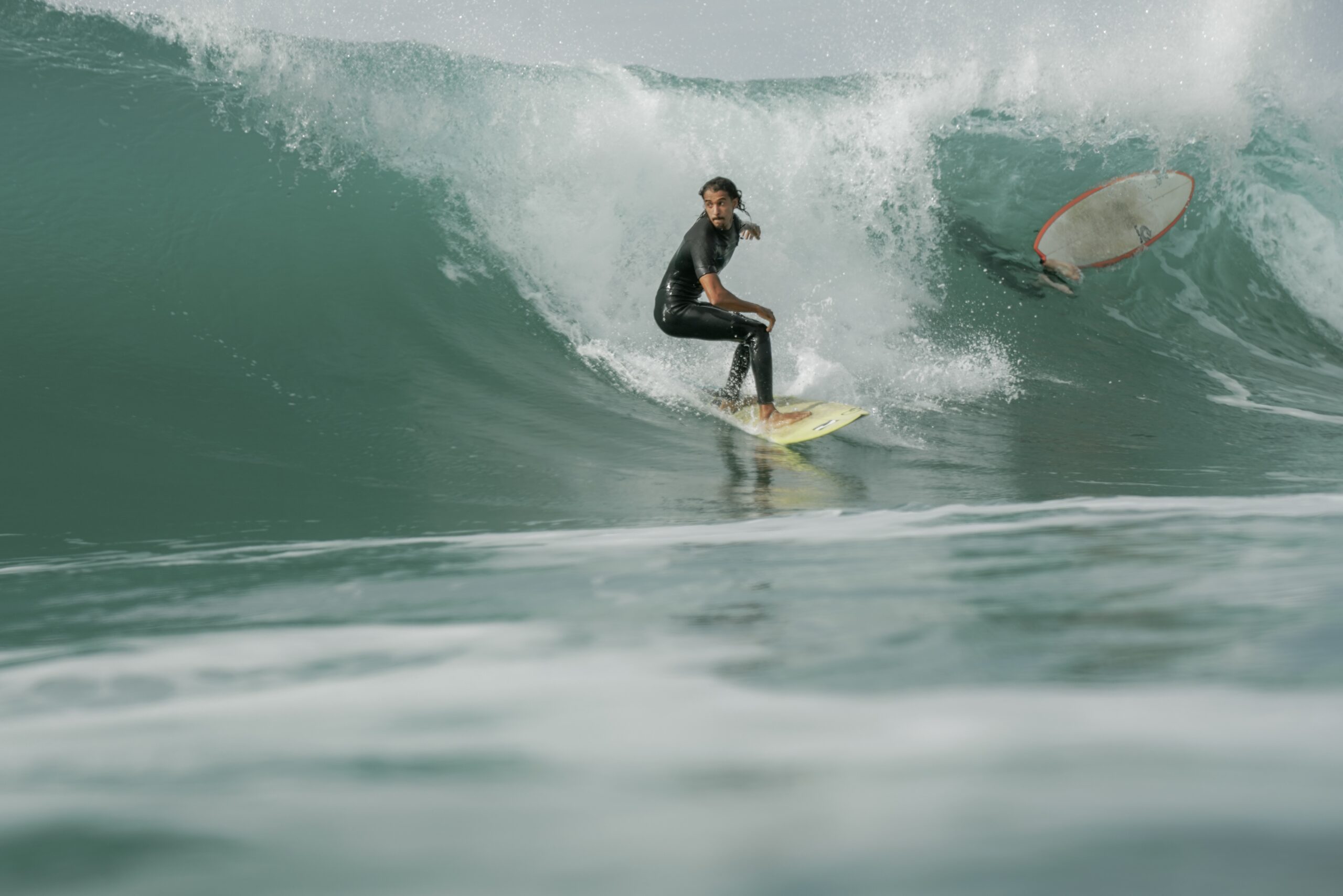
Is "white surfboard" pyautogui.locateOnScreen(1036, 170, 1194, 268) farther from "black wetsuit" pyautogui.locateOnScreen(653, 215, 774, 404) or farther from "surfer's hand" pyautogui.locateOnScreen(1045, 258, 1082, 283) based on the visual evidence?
"black wetsuit" pyautogui.locateOnScreen(653, 215, 774, 404)

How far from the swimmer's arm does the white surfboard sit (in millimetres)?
5018

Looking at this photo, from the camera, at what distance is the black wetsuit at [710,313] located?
550 cm

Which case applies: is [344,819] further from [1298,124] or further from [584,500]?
[1298,124]

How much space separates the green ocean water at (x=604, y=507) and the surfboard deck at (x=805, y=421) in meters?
0.11

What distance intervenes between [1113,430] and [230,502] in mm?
4982

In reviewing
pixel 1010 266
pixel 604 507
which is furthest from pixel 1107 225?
pixel 604 507

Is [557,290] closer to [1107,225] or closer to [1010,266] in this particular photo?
[1010,266]

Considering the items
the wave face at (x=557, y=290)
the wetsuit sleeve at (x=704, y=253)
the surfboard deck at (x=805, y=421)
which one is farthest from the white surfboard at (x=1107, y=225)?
the wetsuit sleeve at (x=704, y=253)

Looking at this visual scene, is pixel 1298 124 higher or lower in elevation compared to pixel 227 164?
higher

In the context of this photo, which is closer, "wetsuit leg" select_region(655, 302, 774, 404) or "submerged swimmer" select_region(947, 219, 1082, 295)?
"wetsuit leg" select_region(655, 302, 774, 404)

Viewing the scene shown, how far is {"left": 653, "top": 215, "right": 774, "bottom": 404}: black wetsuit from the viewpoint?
5.50 meters

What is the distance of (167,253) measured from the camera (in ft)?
22.9

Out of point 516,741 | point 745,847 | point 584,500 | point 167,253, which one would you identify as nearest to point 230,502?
point 584,500

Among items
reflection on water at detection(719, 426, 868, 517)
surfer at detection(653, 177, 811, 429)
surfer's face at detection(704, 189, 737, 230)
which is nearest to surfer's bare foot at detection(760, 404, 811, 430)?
surfer at detection(653, 177, 811, 429)
